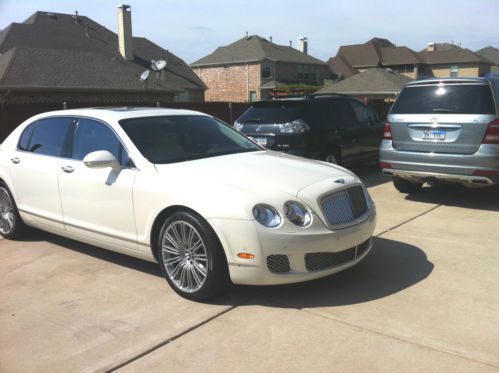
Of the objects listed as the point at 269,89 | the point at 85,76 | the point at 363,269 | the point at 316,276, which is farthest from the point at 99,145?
the point at 269,89

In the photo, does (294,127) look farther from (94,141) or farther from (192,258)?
(192,258)

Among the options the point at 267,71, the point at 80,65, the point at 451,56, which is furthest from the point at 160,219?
the point at 451,56

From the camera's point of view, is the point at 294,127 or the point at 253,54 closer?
the point at 294,127

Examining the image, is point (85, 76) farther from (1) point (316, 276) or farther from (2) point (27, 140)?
(1) point (316, 276)

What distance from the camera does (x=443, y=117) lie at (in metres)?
7.31

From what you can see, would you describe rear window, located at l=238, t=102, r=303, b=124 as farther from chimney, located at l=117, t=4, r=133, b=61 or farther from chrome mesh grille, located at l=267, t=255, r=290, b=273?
chimney, located at l=117, t=4, r=133, b=61

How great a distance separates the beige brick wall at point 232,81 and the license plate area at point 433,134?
41544 millimetres

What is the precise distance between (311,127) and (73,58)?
2013 cm

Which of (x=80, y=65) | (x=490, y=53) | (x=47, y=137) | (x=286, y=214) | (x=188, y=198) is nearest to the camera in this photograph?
(x=286, y=214)

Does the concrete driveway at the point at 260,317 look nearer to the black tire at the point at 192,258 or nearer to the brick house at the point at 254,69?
the black tire at the point at 192,258

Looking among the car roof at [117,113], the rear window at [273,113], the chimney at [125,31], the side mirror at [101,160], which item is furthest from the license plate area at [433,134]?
the chimney at [125,31]

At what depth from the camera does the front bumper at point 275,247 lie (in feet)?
12.7

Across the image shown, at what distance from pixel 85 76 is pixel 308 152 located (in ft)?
61.9

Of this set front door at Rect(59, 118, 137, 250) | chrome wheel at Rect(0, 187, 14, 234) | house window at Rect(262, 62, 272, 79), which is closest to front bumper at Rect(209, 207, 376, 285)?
front door at Rect(59, 118, 137, 250)
